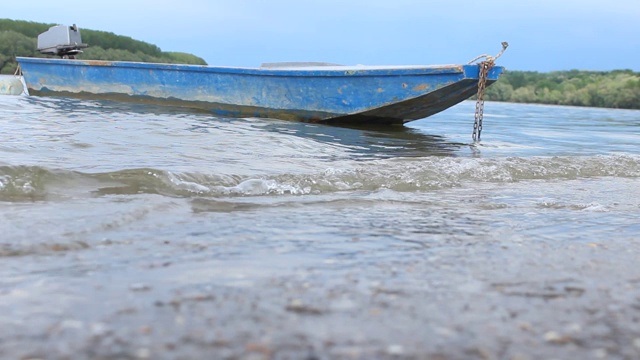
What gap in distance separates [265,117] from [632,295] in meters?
7.93

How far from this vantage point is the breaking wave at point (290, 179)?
3.48m

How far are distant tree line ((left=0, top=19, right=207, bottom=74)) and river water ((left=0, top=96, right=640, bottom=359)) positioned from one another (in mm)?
13967

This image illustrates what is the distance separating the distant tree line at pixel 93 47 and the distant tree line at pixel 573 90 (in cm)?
2092

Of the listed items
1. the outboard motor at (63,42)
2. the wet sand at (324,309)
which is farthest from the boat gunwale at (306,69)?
the wet sand at (324,309)

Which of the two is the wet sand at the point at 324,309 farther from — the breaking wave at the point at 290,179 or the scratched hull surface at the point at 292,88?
the scratched hull surface at the point at 292,88

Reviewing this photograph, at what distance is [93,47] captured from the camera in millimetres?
22031

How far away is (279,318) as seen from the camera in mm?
1473

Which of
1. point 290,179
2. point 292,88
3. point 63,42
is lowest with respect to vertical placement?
point 290,179

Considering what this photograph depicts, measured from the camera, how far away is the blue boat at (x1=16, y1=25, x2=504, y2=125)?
8109 mm

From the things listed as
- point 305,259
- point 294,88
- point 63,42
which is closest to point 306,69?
point 294,88

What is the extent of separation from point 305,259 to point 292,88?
711cm

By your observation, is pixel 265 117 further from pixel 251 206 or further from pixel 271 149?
pixel 251 206

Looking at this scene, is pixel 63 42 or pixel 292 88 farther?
pixel 63 42

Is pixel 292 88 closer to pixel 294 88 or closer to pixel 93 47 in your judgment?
pixel 294 88
